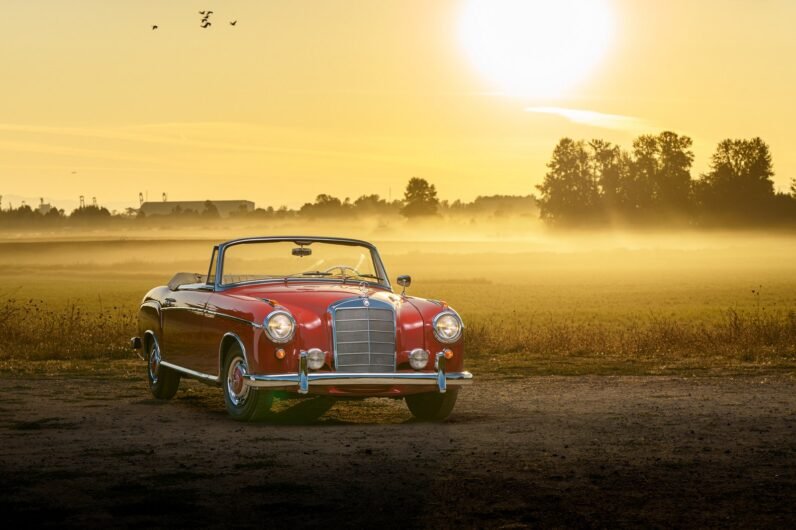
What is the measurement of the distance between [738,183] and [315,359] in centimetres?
11679

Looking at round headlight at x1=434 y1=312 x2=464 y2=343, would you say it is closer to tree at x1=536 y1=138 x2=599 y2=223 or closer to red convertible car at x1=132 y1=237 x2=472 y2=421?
red convertible car at x1=132 y1=237 x2=472 y2=421

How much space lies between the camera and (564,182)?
12850 centimetres

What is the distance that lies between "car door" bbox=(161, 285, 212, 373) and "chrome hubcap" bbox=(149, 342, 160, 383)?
1.02 ft

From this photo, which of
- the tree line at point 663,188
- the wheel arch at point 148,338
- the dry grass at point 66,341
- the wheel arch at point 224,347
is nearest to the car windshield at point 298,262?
the wheel arch at point 224,347

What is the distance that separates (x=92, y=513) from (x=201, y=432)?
391 centimetres

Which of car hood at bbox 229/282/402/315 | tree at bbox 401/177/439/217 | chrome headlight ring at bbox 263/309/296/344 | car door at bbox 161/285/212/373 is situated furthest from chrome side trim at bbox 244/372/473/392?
tree at bbox 401/177/439/217

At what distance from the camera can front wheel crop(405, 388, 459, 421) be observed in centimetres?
1315

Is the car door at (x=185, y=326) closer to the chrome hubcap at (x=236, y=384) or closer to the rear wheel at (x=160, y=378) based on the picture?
the rear wheel at (x=160, y=378)

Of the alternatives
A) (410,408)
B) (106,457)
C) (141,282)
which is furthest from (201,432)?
(141,282)

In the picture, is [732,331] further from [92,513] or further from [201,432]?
[92,513]

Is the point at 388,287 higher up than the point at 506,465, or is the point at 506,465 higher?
the point at 388,287

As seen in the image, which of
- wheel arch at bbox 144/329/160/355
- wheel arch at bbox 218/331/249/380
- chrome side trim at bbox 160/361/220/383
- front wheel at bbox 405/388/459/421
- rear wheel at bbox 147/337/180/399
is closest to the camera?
wheel arch at bbox 218/331/249/380

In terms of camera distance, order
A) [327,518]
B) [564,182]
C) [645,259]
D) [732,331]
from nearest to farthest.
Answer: [327,518] < [732,331] < [645,259] < [564,182]

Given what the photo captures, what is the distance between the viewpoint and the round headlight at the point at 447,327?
12.7 metres
